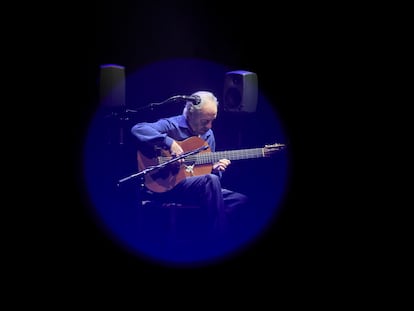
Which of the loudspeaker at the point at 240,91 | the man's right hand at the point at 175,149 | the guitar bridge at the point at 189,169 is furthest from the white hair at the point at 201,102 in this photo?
the guitar bridge at the point at 189,169

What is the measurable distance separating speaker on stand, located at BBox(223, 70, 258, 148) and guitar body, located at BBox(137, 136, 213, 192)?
0.33 metres

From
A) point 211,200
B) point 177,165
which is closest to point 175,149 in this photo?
point 177,165

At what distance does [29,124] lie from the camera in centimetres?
274

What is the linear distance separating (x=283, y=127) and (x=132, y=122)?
3.90 feet

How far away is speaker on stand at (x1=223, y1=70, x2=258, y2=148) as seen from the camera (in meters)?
2.75

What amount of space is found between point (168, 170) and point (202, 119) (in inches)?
17.2

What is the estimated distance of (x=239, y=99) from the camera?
2.76 metres

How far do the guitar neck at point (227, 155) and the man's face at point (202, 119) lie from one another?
17 cm

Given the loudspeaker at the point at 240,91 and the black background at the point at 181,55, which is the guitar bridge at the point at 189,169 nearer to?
the loudspeaker at the point at 240,91

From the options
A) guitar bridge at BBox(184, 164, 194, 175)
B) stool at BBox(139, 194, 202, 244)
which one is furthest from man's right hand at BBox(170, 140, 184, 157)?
stool at BBox(139, 194, 202, 244)

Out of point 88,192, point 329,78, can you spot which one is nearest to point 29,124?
point 88,192

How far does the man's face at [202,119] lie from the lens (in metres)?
2.68

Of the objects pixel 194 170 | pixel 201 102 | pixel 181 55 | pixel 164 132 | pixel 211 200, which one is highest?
pixel 181 55

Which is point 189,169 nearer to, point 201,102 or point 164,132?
point 164,132
